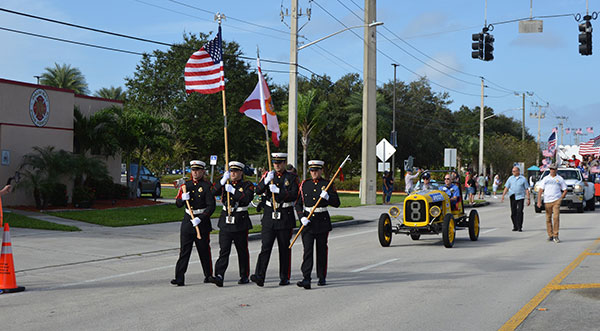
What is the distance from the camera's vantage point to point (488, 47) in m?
23.4

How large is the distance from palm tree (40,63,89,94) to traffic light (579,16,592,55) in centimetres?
5120

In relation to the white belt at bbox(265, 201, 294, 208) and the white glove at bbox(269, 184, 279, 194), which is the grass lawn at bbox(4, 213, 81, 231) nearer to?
the white belt at bbox(265, 201, 294, 208)

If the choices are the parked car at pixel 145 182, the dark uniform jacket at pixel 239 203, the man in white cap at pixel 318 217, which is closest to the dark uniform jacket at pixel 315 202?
the man in white cap at pixel 318 217

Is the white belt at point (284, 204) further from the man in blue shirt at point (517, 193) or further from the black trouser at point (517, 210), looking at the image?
the black trouser at point (517, 210)

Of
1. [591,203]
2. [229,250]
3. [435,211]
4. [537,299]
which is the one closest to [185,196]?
[229,250]

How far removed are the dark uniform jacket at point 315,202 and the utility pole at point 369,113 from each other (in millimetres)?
21453

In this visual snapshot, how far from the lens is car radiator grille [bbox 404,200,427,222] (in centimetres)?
1505

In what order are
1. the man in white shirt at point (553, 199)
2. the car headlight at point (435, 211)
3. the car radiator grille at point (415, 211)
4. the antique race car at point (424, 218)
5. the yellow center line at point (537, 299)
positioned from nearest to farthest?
1. the yellow center line at point (537, 299)
2. the antique race car at point (424, 218)
3. the car headlight at point (435, 211)
4. the car radiator grille at point (415, 211)
5. the man in white shirt at point (553, 199)

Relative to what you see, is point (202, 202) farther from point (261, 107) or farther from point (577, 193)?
point (577, 193)

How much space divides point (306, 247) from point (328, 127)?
5101 cm

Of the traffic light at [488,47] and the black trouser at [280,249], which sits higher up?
the traffic light at [488,47]

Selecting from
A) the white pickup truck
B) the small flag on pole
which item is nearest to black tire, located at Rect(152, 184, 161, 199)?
the white pickup truck

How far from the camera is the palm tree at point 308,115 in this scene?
5141 cm

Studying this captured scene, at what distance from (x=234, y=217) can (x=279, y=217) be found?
65 cm
